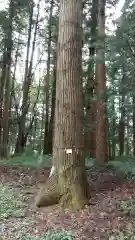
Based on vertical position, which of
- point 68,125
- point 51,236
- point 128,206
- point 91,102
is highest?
point 91,102

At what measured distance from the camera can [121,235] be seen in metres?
4.31

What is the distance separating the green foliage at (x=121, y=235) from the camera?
4261 mm

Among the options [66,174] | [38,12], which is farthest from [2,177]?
[38,12]

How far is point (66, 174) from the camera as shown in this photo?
5836 millimetres

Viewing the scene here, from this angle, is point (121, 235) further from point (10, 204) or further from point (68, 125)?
point (10, 204)

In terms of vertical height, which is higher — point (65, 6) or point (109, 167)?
point (65, 6)

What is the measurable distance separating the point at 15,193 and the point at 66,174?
58.3 inches

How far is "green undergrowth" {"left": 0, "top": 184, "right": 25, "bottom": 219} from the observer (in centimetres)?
554

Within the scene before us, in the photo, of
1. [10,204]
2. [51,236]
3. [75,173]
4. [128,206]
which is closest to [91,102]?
[75,173]

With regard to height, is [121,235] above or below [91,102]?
below

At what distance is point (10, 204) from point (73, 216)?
1.37m

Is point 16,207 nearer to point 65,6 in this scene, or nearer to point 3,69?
point 65,6

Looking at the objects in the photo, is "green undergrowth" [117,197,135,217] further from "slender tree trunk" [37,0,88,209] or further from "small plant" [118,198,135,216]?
"slender tree trunk" [37,0,88,209]

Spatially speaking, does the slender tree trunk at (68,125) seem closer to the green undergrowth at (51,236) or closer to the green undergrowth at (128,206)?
the green undergrowth at (128,206)
